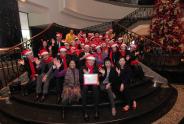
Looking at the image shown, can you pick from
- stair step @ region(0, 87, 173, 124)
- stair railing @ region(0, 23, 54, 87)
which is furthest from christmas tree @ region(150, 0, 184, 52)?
stair railing @ region(0, 23, 54, 87)

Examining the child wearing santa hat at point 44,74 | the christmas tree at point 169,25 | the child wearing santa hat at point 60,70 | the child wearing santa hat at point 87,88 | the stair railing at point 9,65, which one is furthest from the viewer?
the christmas tree at point 169,25

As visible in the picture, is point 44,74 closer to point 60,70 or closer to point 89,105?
point 60,70

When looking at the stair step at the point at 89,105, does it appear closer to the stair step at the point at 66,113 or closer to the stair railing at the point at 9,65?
the stair step at the point at 66,113

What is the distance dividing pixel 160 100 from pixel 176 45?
14.3 feet

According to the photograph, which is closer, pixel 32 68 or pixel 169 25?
pixel 32 68

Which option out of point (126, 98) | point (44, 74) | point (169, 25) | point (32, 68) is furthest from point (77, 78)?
point (169, 25)

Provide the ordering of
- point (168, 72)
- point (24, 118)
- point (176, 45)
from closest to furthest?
point (24, 118) → point (168, 72) → point (176, 45)

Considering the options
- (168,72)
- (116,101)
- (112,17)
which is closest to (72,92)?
(116,101)

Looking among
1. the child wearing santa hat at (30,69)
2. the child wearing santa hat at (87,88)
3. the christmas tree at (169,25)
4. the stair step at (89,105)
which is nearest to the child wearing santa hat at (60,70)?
the stair step at (89,105)

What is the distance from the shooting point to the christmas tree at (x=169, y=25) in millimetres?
9445

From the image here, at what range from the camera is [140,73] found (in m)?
7.51

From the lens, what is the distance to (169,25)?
958 cm

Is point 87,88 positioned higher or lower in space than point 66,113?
higher

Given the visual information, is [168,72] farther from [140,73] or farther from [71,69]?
[71,69]
